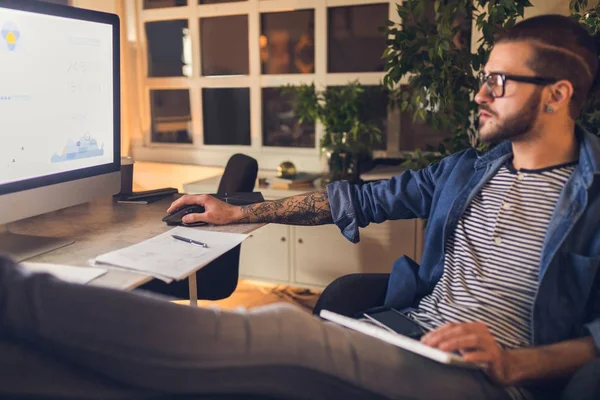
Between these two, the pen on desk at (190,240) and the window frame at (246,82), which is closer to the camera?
the pen on desk at (190,240)

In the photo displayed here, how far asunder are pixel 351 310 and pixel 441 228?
0.30 meters

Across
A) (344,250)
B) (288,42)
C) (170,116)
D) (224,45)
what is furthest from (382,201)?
(170,116)

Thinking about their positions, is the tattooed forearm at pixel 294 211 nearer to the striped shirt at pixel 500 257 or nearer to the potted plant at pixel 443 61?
the striped shirt at pixel 500 257

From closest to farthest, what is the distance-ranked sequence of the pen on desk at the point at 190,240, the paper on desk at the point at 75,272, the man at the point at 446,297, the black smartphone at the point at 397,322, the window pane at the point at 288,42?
the man at the point at 446,297
the paper on desk at the point at 75,272
the black smartphone at the point at 397,322
the pen on desk at the point at 190,240
the window pane at the point at 288,42

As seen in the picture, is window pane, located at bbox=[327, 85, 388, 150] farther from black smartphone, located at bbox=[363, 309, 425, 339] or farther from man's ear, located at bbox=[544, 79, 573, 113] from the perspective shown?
black smartphone, located at bbox=[363, 309, 425, 339]

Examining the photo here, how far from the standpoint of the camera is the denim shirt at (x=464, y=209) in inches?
46.3

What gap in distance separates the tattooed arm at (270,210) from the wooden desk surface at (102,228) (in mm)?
30

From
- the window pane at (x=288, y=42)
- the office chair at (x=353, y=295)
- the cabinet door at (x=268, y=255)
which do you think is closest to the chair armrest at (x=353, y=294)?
the office chair at (x=353, y=295)

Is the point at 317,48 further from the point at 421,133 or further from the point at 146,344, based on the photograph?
the point at 146,344

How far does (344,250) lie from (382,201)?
3.92 feet

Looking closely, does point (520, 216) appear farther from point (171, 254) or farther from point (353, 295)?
point (171, 254)

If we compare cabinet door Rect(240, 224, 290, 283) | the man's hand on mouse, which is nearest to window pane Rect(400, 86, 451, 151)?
cabinet door Rect(240, 224, 290, 283)

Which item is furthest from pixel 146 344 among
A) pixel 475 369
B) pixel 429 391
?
pixel 475 369

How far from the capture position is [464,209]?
138 cm
